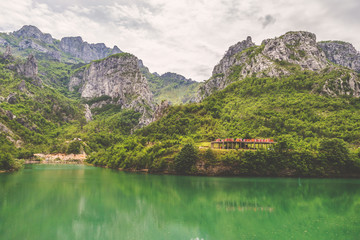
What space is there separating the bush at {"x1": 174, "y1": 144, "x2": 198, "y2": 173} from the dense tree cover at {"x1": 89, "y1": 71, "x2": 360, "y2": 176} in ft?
4.36

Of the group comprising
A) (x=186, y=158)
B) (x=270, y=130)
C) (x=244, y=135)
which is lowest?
(x=186, y=158)

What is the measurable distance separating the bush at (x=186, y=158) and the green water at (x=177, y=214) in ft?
96.9

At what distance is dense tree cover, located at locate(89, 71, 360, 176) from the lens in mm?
67625

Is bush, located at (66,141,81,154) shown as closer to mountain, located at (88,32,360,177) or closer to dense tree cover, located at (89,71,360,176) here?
mountain, located at (88,32,360,177)

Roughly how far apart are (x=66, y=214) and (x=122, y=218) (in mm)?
6253

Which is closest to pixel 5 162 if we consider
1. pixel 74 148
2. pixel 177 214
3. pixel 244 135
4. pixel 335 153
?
pixel 177 214

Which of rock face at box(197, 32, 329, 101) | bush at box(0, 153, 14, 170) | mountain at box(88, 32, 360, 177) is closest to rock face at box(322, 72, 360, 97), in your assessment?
mountain at box(88, 32, 360, 177)

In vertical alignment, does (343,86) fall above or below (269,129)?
above

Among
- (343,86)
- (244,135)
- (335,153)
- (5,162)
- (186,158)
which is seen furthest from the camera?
(343,86)

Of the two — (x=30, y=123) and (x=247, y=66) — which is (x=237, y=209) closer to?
(x=247, y=66)

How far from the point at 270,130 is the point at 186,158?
36.6 m

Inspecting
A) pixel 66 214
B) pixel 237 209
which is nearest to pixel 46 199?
pixel 66 214

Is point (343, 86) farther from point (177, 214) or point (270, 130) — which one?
point (177, 214)

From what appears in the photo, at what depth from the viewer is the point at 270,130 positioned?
297 ft
